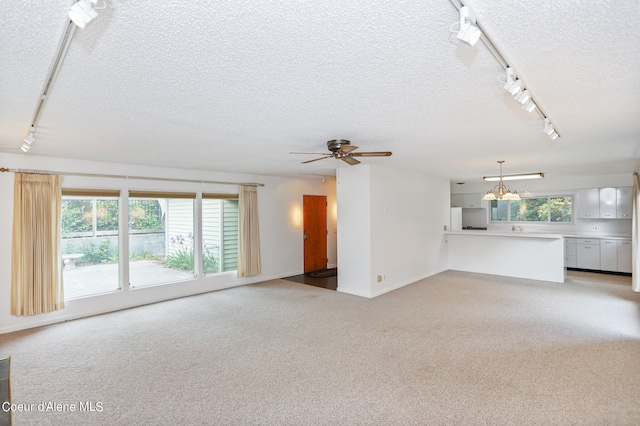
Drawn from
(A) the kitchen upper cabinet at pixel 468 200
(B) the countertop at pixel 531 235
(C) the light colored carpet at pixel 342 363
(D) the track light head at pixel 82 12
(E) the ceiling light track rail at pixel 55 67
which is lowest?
(C) the light colored carpet at pixel 342 363

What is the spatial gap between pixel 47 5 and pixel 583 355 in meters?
4.96

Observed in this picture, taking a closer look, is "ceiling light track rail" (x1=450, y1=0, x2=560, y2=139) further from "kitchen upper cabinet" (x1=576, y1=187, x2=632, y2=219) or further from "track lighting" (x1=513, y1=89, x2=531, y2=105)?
"kitchen upper cabinet" (x1=576, y1=187, x2=632, y2=219)

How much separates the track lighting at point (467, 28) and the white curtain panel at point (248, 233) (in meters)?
5.80

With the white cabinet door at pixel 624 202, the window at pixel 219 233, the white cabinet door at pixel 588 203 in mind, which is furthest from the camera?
the white cabinet door at pixel 588 203

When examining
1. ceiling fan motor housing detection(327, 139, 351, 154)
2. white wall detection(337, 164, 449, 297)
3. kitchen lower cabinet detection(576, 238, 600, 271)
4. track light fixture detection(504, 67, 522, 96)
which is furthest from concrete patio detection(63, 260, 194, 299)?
kitchen lower cabinet detection(576, 238, 600, 271)

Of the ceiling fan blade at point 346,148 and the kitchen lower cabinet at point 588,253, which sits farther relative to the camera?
the kitchen lower cabinet at point 588,253

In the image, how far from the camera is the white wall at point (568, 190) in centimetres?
770

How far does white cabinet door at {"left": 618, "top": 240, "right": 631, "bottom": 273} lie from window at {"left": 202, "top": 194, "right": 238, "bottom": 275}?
344 inches

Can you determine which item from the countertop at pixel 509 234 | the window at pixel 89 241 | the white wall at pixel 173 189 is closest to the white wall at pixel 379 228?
the countertop at pixel 509 234

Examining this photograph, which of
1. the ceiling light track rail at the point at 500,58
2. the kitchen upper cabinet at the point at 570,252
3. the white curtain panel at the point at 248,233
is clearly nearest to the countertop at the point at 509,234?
the kitchen upper cabinet at the point at 570,252

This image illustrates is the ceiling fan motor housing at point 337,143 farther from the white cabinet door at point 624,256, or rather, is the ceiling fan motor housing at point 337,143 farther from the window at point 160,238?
the white cabinet door at point 624,256

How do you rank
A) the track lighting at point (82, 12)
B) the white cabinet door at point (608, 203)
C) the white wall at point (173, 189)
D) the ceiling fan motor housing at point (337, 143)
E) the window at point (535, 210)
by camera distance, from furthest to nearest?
the window at point (535, 210), the white cabinet door at point (608, 203), the white wall at point (173, 189), the ceiling fan motor housing at point (337, 143), the track lighting at point (82, 12)

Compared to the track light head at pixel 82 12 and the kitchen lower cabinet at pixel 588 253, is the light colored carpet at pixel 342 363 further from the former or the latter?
the kitchen lower cabinet at pixel 588 253

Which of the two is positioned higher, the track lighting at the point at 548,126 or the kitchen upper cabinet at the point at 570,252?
the track lighting at the point at 548,126
